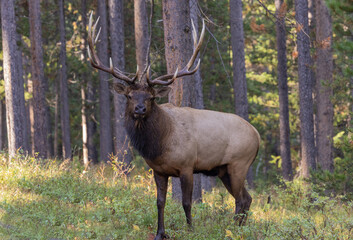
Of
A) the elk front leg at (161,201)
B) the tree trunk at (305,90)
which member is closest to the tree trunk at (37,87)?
the tree trunk at (305,90)

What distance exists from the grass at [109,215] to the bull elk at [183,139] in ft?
1.59

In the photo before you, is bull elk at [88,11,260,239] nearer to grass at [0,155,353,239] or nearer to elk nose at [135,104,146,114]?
elk nose at [135,104,146,114]

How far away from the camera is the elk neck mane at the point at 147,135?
794 centimetres

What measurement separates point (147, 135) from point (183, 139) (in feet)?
2.03

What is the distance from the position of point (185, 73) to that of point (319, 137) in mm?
12275

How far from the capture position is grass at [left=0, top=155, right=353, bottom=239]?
7.39 metres

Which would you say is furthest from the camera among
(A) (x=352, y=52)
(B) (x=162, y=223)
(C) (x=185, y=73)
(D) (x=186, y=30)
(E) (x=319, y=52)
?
(E) (x=319, y=52)

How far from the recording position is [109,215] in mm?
8750

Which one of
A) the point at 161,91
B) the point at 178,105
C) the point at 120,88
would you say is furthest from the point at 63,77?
the point at 161,91

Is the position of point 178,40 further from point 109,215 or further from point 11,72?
point 11,72

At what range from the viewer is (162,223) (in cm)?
792

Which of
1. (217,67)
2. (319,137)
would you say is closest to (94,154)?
(217,67)

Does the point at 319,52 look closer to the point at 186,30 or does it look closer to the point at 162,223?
the point at 186,30

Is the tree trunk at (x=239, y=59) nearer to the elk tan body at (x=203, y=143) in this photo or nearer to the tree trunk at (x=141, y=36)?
the tree trunk at (x=141, y=36)
